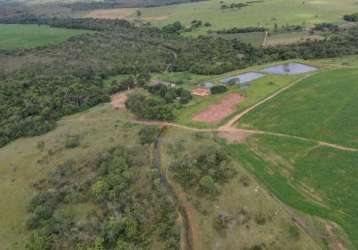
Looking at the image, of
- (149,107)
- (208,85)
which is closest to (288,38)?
(208,85)

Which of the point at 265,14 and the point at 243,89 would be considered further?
the point at 265,14

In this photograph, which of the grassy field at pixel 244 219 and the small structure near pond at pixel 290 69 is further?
the small structure near pond at pixel 290 69

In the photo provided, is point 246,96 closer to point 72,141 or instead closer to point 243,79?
point 243,79

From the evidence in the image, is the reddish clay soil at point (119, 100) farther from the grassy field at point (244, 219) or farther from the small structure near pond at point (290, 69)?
the small structure near pond at point (290, 69)

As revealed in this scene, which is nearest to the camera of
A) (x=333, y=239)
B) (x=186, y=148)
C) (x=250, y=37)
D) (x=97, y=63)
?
(x=333, y=239)

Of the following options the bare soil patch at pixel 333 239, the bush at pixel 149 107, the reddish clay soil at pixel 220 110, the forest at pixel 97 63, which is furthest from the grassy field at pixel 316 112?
the forest at pixel 97 63

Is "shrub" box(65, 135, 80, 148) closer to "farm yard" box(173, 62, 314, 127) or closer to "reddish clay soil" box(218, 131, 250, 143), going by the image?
"farm yard" box(173, 62, 314, 127)
